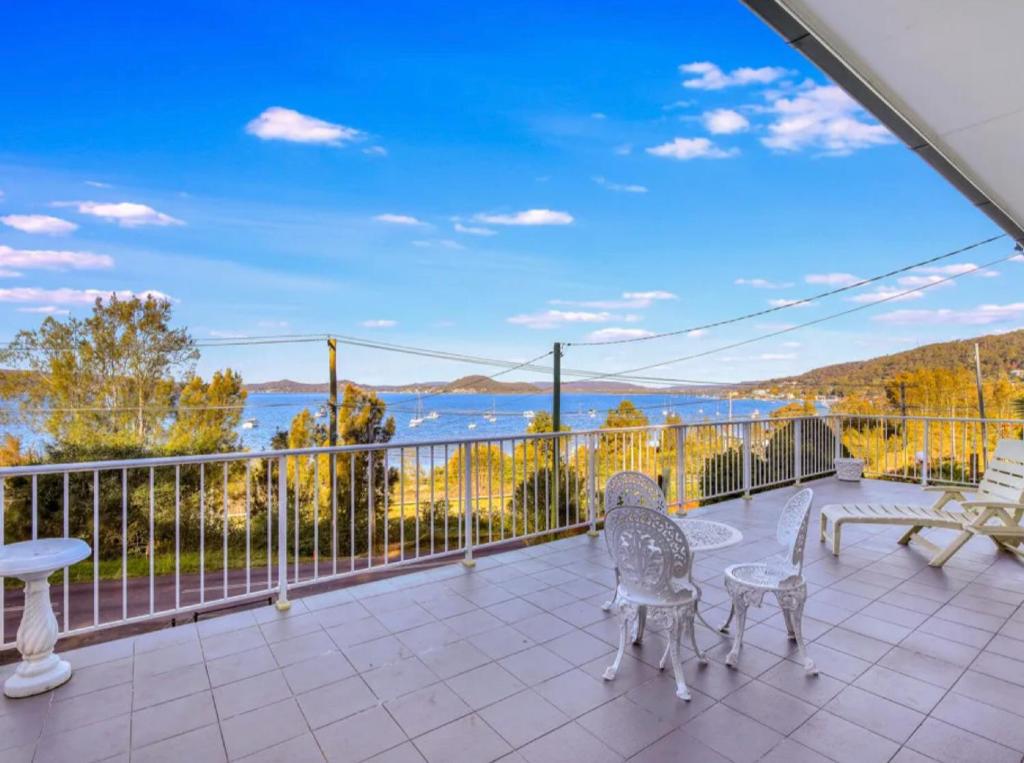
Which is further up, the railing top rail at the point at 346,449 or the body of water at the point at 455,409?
the railing top rail at the point at 346,449

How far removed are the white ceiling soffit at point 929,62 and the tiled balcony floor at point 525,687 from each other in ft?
8.64

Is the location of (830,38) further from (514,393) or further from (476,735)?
(514,393)

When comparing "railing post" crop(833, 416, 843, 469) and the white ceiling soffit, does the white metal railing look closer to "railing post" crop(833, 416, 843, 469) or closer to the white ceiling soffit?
"railing post" crop(833, 416, 843, 469)

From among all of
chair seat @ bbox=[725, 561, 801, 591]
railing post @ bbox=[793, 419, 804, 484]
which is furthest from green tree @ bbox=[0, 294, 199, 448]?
chair seat @ bbox=[725, 561, 801, 591]

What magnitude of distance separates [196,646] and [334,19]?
10.7 meters

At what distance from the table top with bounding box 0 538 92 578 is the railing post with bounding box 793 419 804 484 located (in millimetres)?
7391

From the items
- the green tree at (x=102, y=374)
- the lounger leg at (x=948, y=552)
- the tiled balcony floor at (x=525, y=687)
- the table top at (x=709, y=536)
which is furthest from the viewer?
the green tree at (x=102, y=374)

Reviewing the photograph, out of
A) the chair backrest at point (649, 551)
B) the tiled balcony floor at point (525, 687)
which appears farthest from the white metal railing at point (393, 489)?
the chair backrest at point (649, 551)

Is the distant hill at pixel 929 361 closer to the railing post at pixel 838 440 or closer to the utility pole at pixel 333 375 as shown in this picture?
the railing post at pixel 838 440

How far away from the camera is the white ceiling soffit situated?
184cm

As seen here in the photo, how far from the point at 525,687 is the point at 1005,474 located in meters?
4.88

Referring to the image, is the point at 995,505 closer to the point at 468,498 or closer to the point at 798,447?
the point at 798,447

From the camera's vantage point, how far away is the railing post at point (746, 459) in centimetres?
642

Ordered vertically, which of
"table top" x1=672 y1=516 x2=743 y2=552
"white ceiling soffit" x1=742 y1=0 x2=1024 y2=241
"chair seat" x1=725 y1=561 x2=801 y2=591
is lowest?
"chair seat" x1=725 y1=561 x2=801 y2=591
